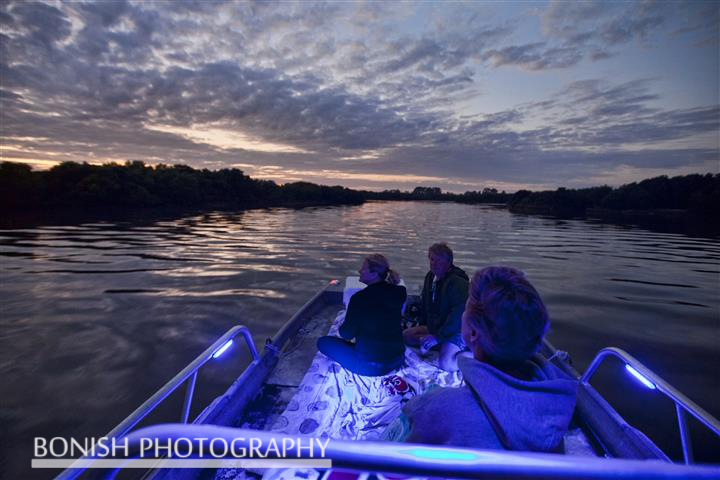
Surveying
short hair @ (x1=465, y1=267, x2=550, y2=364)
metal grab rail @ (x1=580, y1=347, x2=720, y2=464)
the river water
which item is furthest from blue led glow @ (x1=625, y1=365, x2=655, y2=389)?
the river water

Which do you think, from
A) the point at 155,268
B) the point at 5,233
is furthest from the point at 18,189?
the point at 155,268

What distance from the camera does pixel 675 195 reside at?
224 ft

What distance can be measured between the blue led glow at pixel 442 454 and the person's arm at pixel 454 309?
3.87 metres

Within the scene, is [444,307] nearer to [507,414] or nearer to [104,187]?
[507,414]

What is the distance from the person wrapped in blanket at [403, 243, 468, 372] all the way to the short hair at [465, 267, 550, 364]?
299 cm

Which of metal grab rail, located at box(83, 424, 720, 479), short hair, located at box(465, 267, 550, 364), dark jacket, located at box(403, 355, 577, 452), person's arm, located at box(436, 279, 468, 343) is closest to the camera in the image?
metal grab rail, located at box(83, 424, 720, 479)

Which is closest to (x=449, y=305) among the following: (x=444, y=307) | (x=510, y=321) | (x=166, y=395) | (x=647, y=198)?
(x=444, y=307)

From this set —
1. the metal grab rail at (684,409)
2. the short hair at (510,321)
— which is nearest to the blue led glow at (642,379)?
the metal grab rail at (684,409)

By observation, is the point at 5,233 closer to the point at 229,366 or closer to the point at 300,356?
the point at 229,366

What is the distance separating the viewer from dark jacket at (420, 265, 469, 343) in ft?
15.6

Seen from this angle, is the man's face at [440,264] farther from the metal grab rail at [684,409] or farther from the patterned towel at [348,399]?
the metal grab rail at [684,409]

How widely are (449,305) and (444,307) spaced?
Result: 9 centimetres

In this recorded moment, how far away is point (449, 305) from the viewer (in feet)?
16.2

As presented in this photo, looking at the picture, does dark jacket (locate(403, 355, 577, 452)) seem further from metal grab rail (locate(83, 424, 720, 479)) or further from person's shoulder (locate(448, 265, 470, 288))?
person's shoulder (locate(448, 265, 470, 288))
